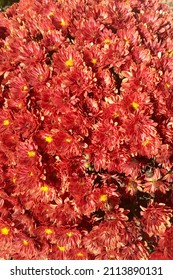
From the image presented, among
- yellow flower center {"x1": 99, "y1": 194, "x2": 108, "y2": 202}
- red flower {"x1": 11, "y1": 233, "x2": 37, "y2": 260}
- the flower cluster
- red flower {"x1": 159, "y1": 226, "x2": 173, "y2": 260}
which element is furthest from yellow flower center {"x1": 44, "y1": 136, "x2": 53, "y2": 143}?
red flower {"x1": 159, "y1": 226, "x2": 173, "y2": 260}

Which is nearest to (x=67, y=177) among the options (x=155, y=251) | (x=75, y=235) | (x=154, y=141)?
(x=75, y=235)

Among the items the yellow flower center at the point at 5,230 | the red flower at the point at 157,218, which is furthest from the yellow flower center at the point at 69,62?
the yellow flower center at the point at 5,230

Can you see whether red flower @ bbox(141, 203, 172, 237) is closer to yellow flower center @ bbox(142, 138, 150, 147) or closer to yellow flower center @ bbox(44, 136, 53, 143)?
yellow flower center @ bbox(142, 138, 150, 147)

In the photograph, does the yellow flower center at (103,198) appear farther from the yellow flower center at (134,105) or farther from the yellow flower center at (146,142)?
the yellow flower center at (134,105)

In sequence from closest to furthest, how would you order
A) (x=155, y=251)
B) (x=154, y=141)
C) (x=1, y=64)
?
(x=154, y=141) → (x=155, y=251) → (x=1, y=64)

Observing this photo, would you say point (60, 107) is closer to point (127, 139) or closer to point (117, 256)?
point (127, 139)

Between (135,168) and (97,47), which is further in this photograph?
(97,47)

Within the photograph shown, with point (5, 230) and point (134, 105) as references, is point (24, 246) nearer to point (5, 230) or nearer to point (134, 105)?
point (5, 230)
